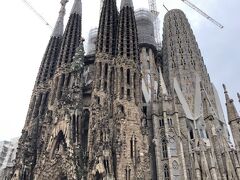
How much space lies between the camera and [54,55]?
39844 millimetres

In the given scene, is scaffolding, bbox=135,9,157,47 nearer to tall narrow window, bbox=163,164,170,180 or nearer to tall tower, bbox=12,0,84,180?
tall tower, bbox=12,0,84,180

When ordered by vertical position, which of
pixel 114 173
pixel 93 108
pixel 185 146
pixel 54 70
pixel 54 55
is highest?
pixel 54 55

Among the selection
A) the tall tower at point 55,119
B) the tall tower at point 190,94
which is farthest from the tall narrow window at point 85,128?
the tall tower at point 190,94

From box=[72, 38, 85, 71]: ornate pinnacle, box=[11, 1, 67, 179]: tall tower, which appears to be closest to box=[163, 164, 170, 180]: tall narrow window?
box=[11, 1, 67, 179]: tall tower

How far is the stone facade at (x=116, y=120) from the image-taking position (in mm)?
26391

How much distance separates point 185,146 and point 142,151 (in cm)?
630

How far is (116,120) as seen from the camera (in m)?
27.9

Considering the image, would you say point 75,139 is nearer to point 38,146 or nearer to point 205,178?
point 38,146

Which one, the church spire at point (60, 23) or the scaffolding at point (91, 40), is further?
the scaffolding at point (91, 40)

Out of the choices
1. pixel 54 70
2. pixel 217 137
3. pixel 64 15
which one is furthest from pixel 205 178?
pixel 64 15

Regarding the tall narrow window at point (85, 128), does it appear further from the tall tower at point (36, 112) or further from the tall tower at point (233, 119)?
the tall tower at point (233, 119)

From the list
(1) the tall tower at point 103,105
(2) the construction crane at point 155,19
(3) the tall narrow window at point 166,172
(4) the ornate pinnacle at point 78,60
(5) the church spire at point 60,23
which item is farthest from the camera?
(2) the construction crane at point 155,19

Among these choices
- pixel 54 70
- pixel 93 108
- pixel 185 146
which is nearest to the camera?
pixel 93 108

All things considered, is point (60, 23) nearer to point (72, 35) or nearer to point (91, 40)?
point (72, 35)
